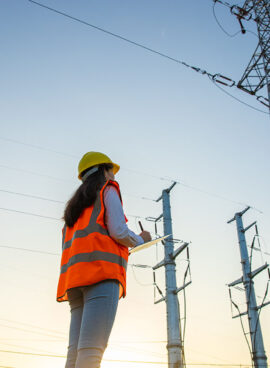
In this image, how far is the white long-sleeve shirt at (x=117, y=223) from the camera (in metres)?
2.03

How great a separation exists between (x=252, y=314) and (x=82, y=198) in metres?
13.4

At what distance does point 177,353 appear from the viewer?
998cm

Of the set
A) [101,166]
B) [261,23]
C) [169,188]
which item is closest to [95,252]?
[101,166]

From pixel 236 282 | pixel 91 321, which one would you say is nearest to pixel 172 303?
pixel 236 282

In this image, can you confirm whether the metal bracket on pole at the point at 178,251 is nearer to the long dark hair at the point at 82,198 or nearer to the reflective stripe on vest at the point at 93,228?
the long dark hair at the point at 82,198

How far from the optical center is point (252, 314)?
13.6 meters

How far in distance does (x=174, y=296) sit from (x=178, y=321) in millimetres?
763

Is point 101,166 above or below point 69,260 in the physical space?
above

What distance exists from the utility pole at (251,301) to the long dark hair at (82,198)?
1232 centimetres

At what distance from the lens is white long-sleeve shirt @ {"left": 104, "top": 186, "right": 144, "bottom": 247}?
2027mm

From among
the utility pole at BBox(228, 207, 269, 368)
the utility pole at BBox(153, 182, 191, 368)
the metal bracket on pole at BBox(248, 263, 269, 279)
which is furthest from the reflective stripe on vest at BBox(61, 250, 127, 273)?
the metal bracket on pole at BBox(248, 263, 269, 279)

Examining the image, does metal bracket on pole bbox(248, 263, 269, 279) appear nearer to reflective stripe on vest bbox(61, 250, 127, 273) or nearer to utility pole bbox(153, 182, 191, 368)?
utility pole bbox(153, 182, 191, 368)

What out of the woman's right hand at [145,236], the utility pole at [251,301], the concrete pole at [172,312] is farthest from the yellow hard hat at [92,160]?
the utility pole at [251,301]

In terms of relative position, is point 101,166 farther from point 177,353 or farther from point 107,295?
point 177,353
